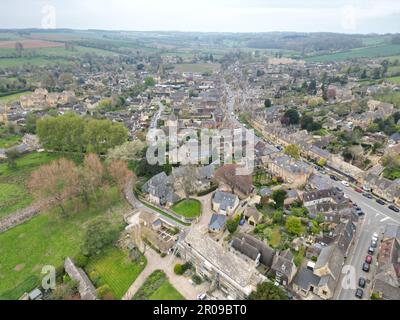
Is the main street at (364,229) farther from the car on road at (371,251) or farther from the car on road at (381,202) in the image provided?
the car on road at (381,202)

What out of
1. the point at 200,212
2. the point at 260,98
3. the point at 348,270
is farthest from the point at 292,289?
the point at 260,98

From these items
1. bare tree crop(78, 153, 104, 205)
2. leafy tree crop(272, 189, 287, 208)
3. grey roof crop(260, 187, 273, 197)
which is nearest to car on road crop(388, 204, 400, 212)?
leafy tree crop(272, 189, 287, 208)

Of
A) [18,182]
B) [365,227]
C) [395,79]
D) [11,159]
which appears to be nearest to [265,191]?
[365,227]

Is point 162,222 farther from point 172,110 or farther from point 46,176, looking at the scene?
point 172,110

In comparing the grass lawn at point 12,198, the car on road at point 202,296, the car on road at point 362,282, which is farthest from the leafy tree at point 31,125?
the car on road at point 362,282

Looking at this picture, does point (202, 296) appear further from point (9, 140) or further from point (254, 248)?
point (9, 140)
